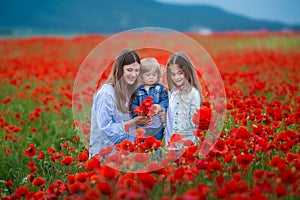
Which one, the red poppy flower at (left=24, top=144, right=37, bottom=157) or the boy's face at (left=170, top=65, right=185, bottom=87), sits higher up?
the boy's face at (left=170, top=65, right=185, bottom=87)

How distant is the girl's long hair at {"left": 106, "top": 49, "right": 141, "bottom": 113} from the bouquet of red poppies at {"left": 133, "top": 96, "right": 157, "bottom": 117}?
0.82 feet

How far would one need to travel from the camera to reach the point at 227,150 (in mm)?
3021

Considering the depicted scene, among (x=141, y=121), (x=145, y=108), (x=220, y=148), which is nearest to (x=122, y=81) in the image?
(x=141, y=121)

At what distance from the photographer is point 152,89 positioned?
3738 millimetres

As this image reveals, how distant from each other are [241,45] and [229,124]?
456 inches

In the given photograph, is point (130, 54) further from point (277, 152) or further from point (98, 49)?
point (277, 152)

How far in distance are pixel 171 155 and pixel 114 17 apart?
82.6 m

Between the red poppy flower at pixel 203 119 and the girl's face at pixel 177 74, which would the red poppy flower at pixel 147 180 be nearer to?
the red poppy flower at pixel 203 119

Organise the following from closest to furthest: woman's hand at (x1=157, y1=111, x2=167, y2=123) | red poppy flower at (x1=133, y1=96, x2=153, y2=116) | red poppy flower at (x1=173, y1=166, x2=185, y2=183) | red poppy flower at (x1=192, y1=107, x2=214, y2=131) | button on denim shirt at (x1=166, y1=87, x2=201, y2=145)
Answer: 1. red poppy flower at (x1=173, y1=166, x2=185, y2=183)
2. red poppy flower at (x1=192, y1=107, x2=214, y2=131)
3. red poppy flower at (x1=133, y1=96, x2=153, y2=116)
4. button on denim shirt at (x1=166, y1=87, x2=201, y2=145)
5. woman's hand at (x1=157, y1=111, x2=167, y2=123)

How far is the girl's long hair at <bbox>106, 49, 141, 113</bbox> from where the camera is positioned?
380 cm

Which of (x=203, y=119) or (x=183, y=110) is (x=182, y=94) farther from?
(x=203, y=119)

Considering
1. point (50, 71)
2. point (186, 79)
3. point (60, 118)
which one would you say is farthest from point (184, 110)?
point (50, 71)

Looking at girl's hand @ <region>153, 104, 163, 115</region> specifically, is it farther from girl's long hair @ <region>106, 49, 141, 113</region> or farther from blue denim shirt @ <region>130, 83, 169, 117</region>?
girl's long hair @ <region>106, 49, 141, 113</region>

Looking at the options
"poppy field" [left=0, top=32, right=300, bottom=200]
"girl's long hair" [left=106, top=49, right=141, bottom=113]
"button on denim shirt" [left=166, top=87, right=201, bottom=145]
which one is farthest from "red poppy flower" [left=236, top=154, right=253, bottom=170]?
"girl's long hair" [left=106, top=49, right=141, bottom=113]
